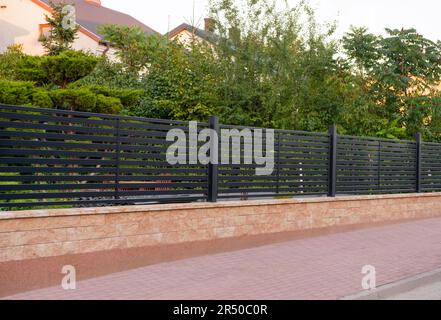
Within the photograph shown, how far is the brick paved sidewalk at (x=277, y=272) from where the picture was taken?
22.7 ft

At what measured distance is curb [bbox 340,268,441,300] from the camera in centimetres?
699

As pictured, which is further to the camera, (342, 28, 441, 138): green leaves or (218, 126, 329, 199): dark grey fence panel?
(342, 28, 441, 138): green leaves

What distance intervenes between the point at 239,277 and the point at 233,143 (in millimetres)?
2807

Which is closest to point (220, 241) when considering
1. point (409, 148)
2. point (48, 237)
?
point (48, 237)

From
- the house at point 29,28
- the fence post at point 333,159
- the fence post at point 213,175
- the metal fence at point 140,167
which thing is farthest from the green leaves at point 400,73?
the house at point 29,28

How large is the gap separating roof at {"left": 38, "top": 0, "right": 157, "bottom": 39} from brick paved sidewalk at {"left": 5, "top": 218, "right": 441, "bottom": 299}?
2991 centimetres

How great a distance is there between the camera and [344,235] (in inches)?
462

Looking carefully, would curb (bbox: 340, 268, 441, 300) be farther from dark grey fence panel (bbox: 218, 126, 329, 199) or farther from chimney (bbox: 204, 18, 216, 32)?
chimney (bbox: 204, 18, 216, 32)

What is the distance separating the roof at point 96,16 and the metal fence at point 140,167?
27.6m

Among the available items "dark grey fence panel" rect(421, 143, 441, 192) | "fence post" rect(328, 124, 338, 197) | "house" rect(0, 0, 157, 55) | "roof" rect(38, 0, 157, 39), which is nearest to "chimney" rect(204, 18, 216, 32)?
"dark grey fence panel" rect(421, 143, 441, 192)

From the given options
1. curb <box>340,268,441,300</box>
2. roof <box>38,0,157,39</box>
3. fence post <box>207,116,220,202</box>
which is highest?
roof <box>38,0,157,39</box>

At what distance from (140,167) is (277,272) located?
8.34 ft

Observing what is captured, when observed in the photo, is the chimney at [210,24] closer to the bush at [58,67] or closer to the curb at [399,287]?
the bush at [58,67]

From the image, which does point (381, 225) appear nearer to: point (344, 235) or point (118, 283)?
point (344, 235)
